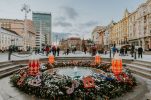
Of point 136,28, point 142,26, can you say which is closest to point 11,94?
point 142,26

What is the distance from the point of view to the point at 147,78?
12531 millimetres

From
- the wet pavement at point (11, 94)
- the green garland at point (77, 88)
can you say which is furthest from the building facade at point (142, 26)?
the wet pavement at point (11, 94)

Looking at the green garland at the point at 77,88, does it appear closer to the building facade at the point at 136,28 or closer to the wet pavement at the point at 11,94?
the wet pavement at the point at 11,94

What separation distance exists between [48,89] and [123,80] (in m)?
3.43

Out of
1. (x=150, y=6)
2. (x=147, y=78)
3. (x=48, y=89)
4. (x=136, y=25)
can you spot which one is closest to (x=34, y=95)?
(x=48, y=89)

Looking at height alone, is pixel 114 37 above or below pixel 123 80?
above

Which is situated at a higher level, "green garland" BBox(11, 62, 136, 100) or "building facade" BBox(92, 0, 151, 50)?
"building facade" BBox(92, 0, 151, 50)

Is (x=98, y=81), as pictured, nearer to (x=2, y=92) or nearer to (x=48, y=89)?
(x=48, y=89)

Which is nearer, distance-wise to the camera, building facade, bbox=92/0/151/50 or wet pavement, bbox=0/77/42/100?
wet pavement, bbox=0/77/42/100

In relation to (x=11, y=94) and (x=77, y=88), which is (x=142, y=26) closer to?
(x=77, y=88)

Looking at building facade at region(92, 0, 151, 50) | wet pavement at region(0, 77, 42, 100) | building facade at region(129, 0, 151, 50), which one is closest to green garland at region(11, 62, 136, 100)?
wet pavement at region(0, 77, 42, 100)

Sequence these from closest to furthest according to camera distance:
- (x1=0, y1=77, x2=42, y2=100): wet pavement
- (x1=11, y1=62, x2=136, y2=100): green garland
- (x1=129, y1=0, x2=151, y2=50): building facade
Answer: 1. (x1=11, y1=62, x2=136, y2=100): green garland
2. (x1=0, y1=77, x2=42, y2=100): wet pavement
3. (x1=129, y1=0, x2=151, y2=50): building facade

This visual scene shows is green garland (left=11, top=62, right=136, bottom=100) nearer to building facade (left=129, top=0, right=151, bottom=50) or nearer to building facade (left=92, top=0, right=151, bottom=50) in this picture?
building facade (left=92, top=0, right=151, bottom=50)

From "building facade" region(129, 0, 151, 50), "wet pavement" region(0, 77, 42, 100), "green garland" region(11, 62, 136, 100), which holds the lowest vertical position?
"wet pavement" region(0, 77, 42, 100)
